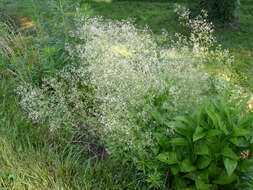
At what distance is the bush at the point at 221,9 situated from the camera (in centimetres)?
634

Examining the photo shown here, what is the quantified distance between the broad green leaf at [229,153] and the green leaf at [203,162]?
161 mm

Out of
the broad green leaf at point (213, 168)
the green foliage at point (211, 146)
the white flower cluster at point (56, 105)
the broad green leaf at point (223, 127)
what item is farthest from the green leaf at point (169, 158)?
the white flower cluster at point (56, 105)

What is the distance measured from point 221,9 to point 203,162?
16.4ft

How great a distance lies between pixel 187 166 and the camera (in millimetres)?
2537

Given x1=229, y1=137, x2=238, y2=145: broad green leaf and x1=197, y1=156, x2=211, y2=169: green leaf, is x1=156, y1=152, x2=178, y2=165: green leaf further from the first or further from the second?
x1=229, y1=137, x2=238, y2=145: broad green leaf

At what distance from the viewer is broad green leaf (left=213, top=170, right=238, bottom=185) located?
243 cm

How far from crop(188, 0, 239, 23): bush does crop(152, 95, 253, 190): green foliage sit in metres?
4.52

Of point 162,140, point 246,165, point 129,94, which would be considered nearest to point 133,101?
point 129,94

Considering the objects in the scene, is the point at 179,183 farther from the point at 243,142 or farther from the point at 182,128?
the point at 243,142

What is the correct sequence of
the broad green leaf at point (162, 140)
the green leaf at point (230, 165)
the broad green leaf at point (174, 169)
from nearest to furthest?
the green leaf at point (230, 165)
the broad green leaf at point (174, 169)
the broad green leaf at point (162, 140)

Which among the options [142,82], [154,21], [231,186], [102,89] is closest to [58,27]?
[102,89]

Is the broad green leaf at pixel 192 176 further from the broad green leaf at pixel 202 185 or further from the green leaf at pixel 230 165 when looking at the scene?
the green leaf at pixel 230 165

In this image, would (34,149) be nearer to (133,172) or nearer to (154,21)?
(133,172)

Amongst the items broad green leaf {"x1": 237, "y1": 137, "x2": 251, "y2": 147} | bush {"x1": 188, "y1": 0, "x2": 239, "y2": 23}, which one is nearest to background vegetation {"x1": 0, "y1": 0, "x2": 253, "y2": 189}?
broad green leaf {"x1": 237, "y1": 137, "x2": 251, "y2": 147}
